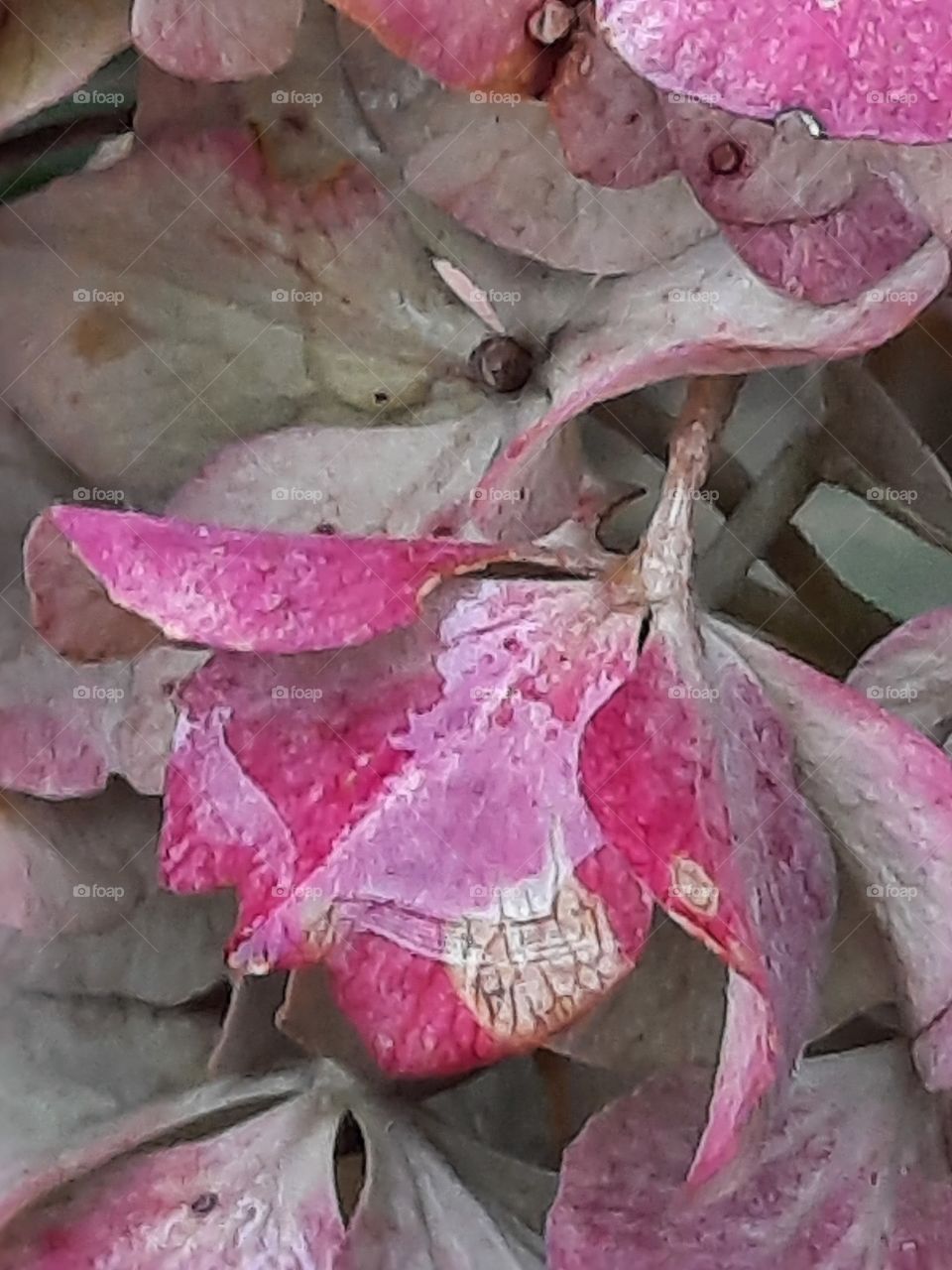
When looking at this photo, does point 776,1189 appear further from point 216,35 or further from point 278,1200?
point 216,35

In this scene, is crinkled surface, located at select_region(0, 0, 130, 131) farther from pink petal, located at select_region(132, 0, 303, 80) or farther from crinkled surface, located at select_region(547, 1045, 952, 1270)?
crinkled surface, located at select_region(547, 1045, 952, 1270)

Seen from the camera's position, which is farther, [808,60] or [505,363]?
[505,363]

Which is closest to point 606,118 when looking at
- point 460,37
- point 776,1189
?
point 460,37

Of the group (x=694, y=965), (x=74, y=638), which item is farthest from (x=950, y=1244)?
(x=74, y=638)

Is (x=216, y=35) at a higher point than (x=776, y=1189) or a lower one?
higher

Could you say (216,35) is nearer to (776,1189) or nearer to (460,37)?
(460,37)

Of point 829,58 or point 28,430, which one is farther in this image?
point 28,430

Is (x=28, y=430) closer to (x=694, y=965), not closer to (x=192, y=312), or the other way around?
(x=192, y=312)
